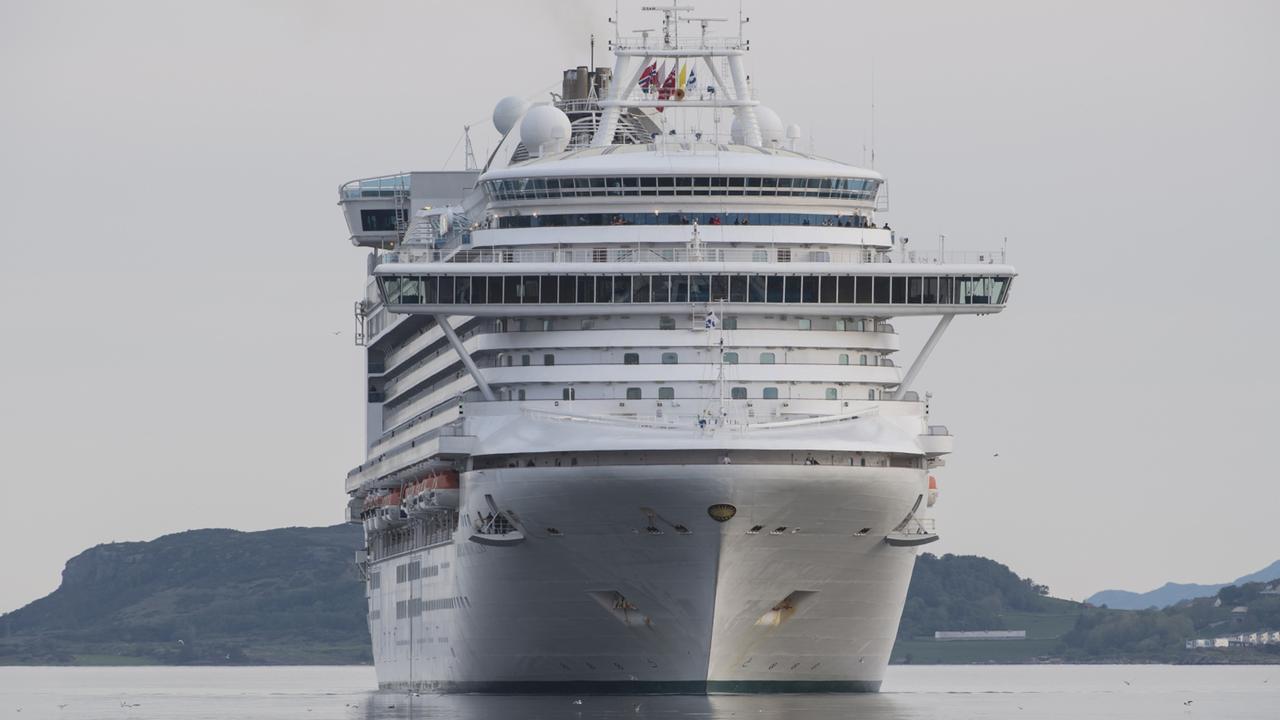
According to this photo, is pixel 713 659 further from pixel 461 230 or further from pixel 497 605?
pixel 461 230

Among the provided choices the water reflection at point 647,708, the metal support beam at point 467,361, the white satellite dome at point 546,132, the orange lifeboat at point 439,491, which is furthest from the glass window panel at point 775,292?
the white satellite dome at point 546,132

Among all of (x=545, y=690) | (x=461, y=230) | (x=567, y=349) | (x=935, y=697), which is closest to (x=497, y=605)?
(x=545, y=690)

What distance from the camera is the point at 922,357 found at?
77.4m

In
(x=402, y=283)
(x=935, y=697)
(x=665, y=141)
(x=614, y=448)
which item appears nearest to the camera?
(x=614, y=448)

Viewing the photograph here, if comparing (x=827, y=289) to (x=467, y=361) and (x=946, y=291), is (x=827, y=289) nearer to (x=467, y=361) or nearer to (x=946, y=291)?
(x=946, y=291)

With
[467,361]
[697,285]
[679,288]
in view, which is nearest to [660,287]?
[679,288]

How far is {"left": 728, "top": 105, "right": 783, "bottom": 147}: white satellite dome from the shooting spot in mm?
86625

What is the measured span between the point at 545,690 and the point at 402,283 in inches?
480

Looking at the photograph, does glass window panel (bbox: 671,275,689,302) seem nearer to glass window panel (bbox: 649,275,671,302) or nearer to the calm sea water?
glass window panel (bbox: 649,275,671,302)

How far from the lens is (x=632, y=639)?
74.6 metres

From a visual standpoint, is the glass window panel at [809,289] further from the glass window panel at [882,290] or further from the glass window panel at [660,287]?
the glass window panel at [660,287]

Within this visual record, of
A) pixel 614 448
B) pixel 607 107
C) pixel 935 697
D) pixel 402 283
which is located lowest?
pixel 935 697

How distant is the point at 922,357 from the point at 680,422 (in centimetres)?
822

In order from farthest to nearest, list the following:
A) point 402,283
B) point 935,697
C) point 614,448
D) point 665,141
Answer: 1. point 935,697
2. point 665,141
3. point 402,283
4. point 614,448
